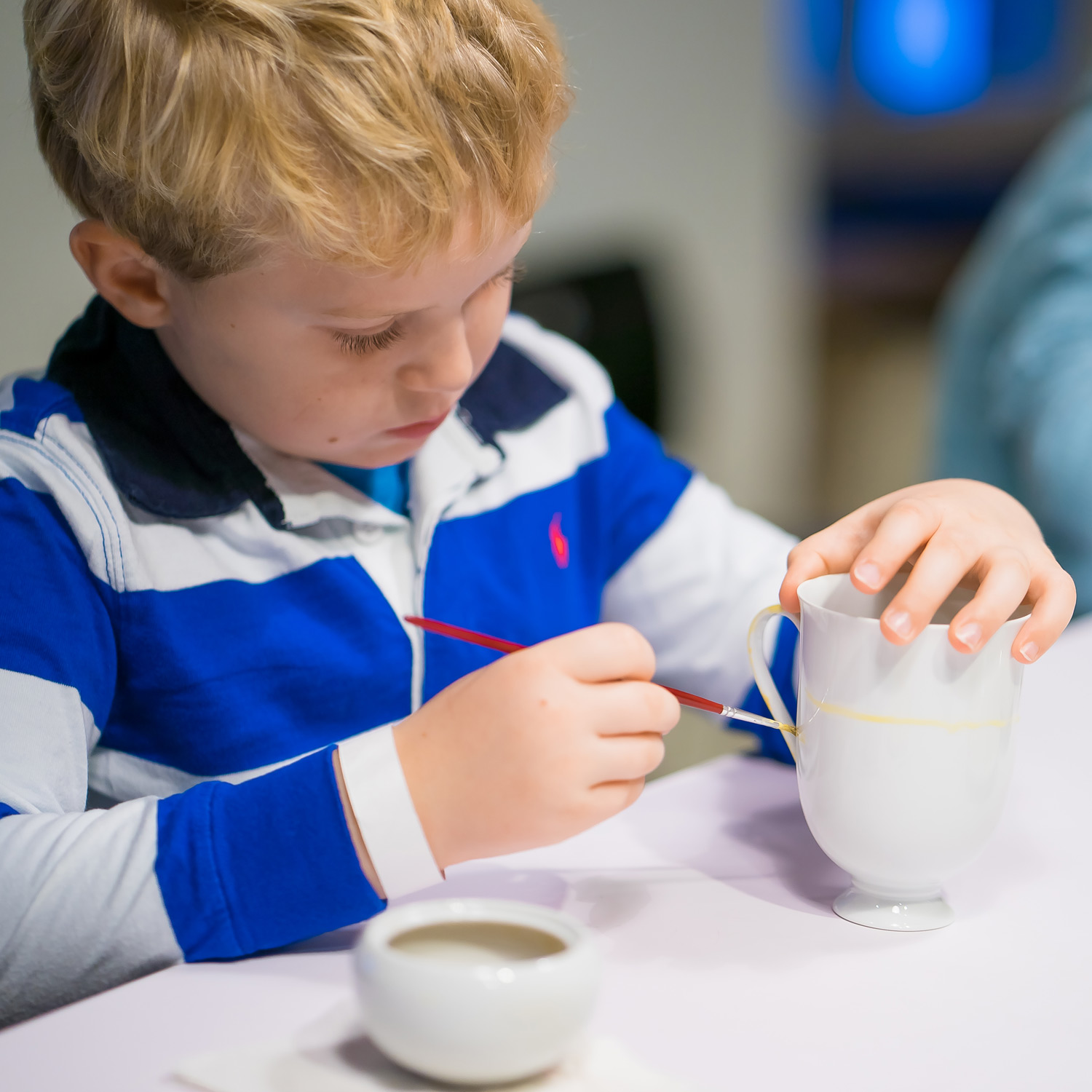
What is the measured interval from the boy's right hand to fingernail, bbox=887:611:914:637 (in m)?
0.11

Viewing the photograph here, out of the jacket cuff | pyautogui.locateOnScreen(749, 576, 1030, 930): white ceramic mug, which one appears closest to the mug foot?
pyautogui.locateOnScreen(749, 576, 1030, 930): white ceramic mug

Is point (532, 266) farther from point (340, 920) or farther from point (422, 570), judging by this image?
point (340, 920)

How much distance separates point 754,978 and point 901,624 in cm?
16

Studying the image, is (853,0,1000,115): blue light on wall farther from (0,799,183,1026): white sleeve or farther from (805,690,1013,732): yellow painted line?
(0,799,183,1026): white sleeve

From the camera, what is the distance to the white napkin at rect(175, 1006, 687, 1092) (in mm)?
389

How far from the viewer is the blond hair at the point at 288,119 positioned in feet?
1.75

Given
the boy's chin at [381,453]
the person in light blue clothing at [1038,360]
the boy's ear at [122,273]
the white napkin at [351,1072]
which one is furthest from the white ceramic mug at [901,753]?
the person in light blue clothing at [1038,360]

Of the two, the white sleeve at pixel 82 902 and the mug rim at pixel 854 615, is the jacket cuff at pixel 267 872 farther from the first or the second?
the mug rim at pixel 854 615

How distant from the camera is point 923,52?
2.87 metres

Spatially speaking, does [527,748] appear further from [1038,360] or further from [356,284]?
[1038,360]

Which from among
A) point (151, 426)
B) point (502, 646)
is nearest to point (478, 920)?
point (502, 646)

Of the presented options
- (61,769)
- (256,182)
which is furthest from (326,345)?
(61,769)

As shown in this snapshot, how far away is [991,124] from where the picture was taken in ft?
9.15

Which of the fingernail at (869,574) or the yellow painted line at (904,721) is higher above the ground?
the fingernail at (869,574)
